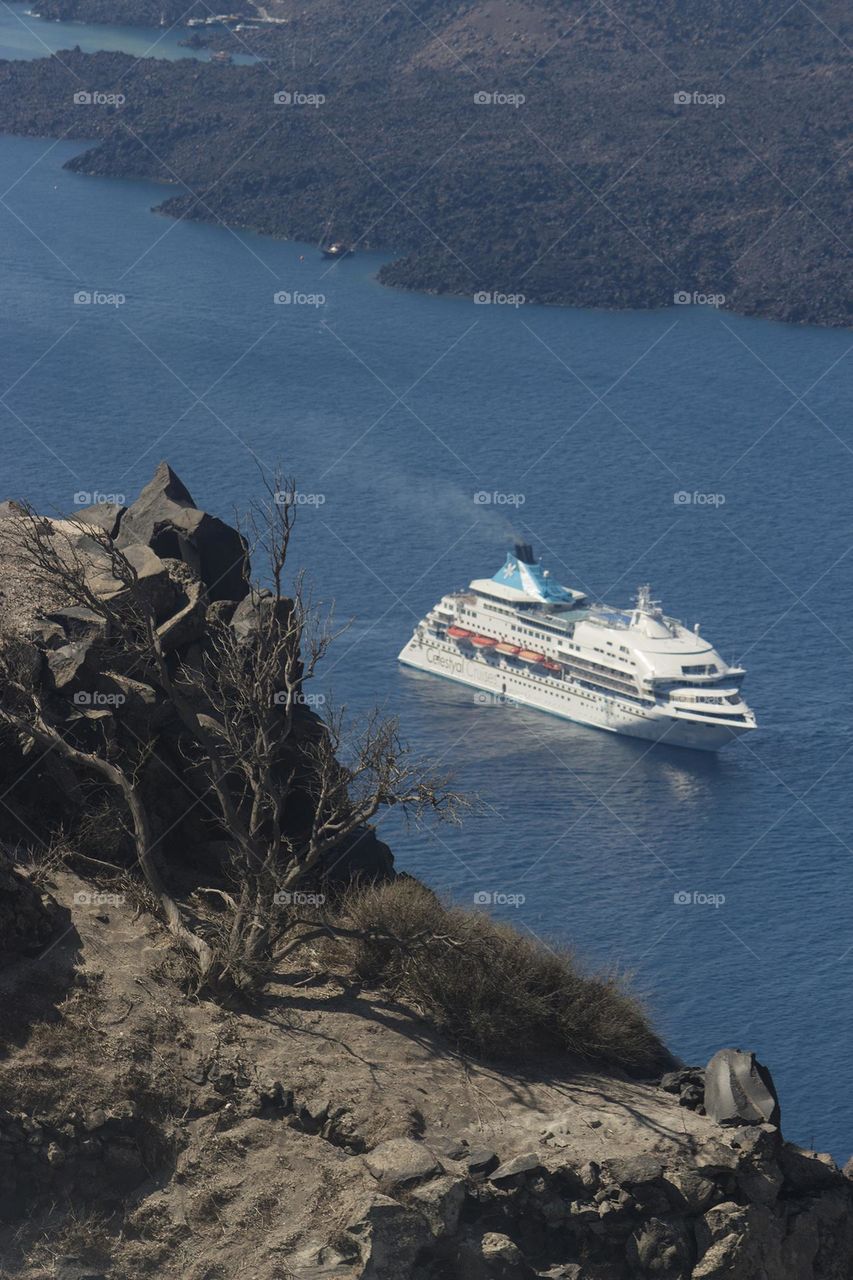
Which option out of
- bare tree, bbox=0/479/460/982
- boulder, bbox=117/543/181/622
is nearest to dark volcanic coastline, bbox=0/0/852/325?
boulder, bbox=117/543/181/622

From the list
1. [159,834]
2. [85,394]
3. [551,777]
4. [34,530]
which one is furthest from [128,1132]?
[85,394]

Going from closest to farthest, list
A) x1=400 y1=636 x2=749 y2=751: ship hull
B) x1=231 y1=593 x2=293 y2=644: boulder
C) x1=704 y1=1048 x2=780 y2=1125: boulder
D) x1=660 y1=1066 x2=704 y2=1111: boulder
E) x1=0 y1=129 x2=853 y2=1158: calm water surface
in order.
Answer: x1=704 y1=1048 x2=780 y2=1125: boulder → x1=660 y1=1066 x2=704 y2=1111: boulder → x1=231 y1=593 x2=293 y2=644: boulder → x1=0 y1=129 x2=853 y2=1158: calm water surface → x1=400 y1=636 x2=749 y2=751: ship hull

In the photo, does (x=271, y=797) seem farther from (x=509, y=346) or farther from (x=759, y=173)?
(x=759, y=173)

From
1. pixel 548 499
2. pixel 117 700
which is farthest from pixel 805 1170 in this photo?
pixel 548 499

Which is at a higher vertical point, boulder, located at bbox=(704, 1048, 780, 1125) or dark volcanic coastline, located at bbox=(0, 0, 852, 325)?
boulder, located at bbox=(704, 1048, 780, 1125)

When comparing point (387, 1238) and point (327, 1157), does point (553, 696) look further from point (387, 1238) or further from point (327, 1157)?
point (387, 1238)

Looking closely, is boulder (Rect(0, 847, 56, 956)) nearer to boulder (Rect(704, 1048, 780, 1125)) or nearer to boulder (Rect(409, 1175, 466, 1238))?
boulder (Rect(409, 1175, 466, 1238))

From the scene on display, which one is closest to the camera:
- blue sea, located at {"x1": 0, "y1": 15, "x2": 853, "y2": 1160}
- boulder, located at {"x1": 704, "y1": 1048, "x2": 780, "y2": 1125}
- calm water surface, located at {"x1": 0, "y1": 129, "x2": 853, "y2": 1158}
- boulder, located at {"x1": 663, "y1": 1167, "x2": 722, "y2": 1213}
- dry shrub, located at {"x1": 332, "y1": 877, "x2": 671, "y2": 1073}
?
boulder, located at {"x1": 663, "y1": 1167, "x2": 722, "y2": 1213}
